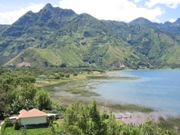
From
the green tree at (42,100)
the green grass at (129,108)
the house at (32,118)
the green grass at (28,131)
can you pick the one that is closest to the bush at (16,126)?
the green grass at (28,131)

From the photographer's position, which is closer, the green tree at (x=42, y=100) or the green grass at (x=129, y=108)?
the green tree at (x=42, y=100)

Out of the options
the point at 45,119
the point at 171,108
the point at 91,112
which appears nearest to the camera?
the point at 91,112

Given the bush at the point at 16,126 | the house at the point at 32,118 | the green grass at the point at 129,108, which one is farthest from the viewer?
the green grass at the point at 129,108

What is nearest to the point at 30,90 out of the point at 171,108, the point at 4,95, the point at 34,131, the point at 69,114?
the point at 4,95

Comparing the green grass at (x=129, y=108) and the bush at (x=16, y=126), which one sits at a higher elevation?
the bush at (x=16, y=126)

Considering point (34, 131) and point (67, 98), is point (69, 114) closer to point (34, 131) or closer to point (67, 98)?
point (34, 131)

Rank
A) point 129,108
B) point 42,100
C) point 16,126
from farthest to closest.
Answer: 1. point 129,108
2. point 42,100
3. point 16,126

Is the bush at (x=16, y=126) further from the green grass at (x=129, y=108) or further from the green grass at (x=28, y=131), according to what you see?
the green grass at (x=129, y=108)

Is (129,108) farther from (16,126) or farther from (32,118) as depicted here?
(16,126)

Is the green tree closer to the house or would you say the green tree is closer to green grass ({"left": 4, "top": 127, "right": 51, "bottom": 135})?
the house

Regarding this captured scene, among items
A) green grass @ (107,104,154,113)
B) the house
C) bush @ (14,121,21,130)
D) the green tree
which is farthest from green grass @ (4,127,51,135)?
green grass @ (107,104,154,113)

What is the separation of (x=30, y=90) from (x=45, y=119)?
75.8ft

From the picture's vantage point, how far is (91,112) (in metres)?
38.0

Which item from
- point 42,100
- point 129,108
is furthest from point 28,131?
point 129,108
